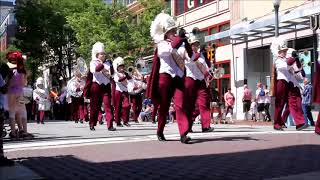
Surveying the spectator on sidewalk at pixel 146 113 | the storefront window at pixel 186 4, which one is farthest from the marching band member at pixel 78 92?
the storefront window at pixel 186 4

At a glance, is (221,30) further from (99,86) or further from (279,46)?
(279,46)

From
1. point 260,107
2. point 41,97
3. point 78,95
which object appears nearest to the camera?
point 41,97

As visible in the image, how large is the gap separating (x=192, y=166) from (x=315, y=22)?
2000 cm

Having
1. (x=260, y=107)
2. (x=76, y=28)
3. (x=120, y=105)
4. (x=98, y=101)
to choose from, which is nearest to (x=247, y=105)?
(x=260, y=107)

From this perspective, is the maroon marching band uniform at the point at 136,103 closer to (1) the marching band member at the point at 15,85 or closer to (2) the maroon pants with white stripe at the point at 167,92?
(1) the marching band member at the point at 15,85

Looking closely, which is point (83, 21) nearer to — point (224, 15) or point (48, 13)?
point (224, 15)

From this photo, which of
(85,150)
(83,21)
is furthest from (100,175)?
(83,21)

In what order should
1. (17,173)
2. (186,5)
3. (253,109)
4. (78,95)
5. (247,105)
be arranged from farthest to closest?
(186,5), (247,105), (253,109), (78,95), (17,173)

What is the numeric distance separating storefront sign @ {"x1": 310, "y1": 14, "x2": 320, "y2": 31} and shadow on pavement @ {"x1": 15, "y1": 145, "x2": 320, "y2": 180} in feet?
59.3

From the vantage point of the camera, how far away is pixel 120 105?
695 inches

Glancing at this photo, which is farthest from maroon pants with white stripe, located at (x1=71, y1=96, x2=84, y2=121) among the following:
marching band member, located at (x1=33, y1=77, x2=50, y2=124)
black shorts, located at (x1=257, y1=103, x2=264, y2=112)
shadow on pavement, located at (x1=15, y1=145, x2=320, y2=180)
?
shadow on pavement, located at (x1=15, y1=145, x2=320, y2=180)

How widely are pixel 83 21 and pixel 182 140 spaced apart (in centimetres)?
3110

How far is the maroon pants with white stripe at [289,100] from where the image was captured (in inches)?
510

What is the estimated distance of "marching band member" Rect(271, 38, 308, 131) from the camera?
13.0 m
